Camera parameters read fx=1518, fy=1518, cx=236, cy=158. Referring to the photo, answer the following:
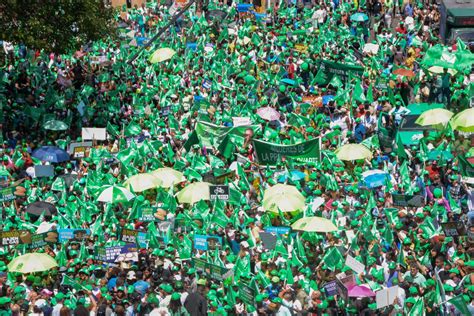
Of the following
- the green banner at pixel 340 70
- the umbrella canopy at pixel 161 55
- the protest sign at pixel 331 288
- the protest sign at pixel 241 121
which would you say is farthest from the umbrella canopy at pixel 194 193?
the umbrella canopy at pixel 161 55

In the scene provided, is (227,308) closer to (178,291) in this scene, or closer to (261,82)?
(178,291)

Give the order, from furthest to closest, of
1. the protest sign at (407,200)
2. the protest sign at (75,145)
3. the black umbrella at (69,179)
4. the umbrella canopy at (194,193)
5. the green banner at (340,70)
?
the green banner at (340,70)
the protest sign at (75,145)
the black umbrella at (69,179)
the umbrella canopy at (194,193)
the protest sign at (407,200)

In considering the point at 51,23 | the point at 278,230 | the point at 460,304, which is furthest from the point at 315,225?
the point at 51,23

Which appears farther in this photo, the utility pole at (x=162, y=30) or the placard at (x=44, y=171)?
the utility pole at (x=162, y=30)

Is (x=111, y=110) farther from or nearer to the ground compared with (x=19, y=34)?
nearer to the ground

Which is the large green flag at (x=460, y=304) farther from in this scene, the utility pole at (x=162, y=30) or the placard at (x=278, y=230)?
the utility pole at (x=162, y=30)

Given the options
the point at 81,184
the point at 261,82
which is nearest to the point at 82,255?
the point at 81,184
